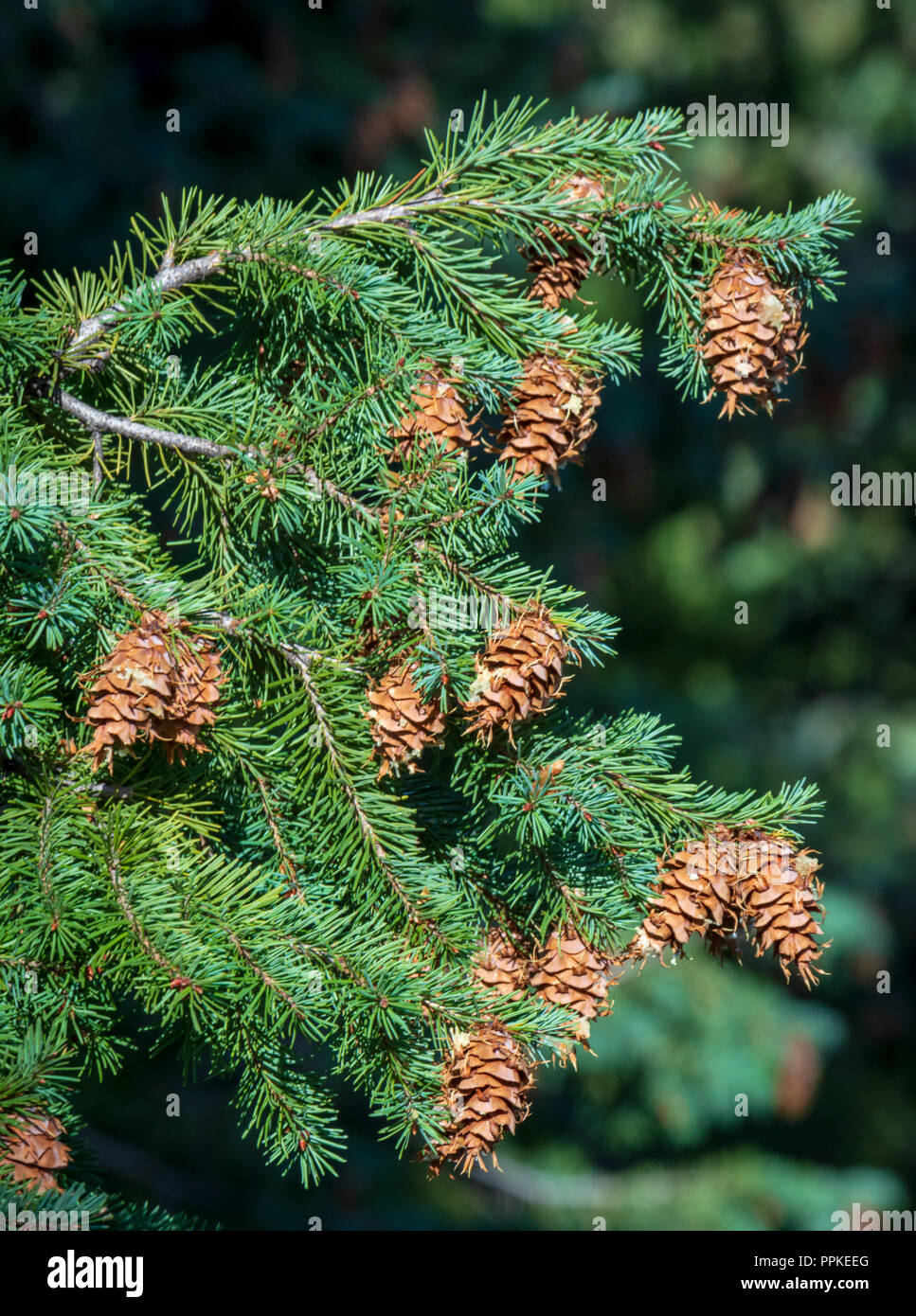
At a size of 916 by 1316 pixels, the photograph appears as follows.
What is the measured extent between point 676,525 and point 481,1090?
2658 mm

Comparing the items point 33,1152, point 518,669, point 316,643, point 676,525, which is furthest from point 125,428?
point 676,525

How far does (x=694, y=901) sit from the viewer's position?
633 mm

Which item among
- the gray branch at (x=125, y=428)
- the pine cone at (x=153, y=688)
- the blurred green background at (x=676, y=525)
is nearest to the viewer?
the pine cone at (x=153, y=688)

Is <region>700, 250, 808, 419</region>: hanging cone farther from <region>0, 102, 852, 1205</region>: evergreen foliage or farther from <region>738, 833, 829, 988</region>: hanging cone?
<region>738, 833, 829, 988</region>: hanging cone

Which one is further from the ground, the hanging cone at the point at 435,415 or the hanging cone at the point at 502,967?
the hanging cone at the point at 435,415

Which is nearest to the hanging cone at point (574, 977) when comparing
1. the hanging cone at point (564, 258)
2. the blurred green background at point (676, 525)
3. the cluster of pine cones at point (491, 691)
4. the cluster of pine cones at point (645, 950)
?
the cluster of pine cones at point (645, 950)

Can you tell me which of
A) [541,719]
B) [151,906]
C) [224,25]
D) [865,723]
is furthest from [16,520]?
[865,723]

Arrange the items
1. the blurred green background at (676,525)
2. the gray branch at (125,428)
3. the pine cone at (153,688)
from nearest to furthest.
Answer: the pine cone at (153,688) < the gray branch at (125,428) < the blurred green background at (676,525)

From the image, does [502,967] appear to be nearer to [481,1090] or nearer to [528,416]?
[481,1090]

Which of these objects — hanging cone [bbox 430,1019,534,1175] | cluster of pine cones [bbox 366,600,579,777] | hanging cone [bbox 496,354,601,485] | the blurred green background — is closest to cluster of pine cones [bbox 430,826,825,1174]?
hanging cone [bbox 430,1019,534,1175]

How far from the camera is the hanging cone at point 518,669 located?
0.59 m

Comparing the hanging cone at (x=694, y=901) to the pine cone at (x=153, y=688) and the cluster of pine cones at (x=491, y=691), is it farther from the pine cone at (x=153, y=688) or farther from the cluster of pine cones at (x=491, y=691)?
the pine cone at (x=153, y=688)

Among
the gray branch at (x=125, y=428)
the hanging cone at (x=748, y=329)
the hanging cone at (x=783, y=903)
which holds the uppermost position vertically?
the hanging cone at (x=748, y=329)
